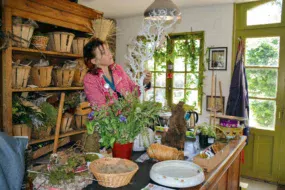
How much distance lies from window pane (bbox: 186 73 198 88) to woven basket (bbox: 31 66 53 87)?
2.26 meters

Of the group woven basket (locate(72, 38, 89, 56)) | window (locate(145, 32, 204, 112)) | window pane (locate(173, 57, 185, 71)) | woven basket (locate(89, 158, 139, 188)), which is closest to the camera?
woven basket (locate(89, 158, 139, 188))

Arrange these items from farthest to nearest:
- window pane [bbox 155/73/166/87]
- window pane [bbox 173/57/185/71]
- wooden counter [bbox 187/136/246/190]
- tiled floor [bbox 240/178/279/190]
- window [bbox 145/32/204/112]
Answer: window pane [bbox 155/73/166/87]
window pane [bbox 173/57/185/71]
window [bbox 145/32/204/112]
tiled floor [bbox 240/178/279/190]
wooden counter [bbox 187/136/246/190]

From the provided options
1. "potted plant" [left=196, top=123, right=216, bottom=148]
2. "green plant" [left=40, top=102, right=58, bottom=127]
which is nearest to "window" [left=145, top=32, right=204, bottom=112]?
"green plant" [left=40, top=102, right=58, bottom=127]

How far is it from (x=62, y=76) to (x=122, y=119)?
5.82 feet

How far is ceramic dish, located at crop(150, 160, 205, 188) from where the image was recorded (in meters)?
1.27

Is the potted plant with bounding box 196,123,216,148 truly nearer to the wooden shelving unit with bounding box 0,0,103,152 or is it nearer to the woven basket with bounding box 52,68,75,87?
the wooden shelving unit with bounding box 0,0,103,152

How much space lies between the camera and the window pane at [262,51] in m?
3.62

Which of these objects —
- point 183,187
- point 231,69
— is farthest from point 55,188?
point 231,69

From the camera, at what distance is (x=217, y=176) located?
5.06 feet

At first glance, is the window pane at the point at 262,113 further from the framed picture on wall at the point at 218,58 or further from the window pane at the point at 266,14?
the window pane at the point at 266,14

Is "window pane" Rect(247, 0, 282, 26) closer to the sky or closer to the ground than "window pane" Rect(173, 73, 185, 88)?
closer to the sky

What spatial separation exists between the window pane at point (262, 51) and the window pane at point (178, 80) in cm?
101

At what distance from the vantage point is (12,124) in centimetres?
256

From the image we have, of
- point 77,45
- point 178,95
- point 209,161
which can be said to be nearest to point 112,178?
point 209,161
